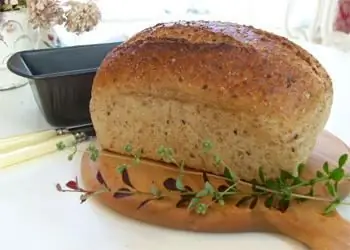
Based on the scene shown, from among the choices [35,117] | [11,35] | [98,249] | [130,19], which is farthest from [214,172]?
[130,19]

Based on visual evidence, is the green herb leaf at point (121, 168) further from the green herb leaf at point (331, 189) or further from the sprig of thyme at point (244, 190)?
the green herb leaf at point (331, 189)

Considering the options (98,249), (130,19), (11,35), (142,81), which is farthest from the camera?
(130,19)

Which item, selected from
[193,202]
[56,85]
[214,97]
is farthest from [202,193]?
[56,85]

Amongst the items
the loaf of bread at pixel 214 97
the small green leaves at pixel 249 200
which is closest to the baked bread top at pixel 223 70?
the loaf of bread at pixel 214 97

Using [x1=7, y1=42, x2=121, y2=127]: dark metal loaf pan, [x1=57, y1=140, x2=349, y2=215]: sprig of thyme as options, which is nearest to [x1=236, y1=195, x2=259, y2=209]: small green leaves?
[x1=57, y1=140, x2=349, y2=215]: sprig of thyme

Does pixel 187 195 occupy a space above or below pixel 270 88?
below

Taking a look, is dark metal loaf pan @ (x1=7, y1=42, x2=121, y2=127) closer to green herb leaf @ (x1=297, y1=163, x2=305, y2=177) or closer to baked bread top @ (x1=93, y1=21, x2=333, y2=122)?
baked bread top @ (x1=93, y1=21, x2=333, y2=122)

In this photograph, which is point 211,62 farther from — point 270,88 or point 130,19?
point 130,19
